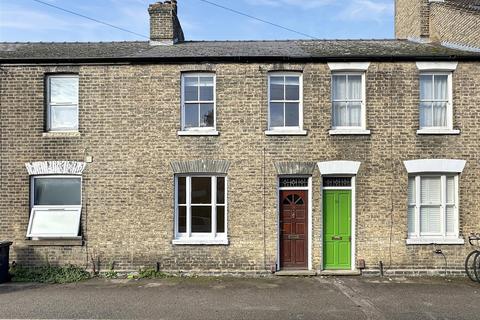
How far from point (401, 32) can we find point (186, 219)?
11.2 m

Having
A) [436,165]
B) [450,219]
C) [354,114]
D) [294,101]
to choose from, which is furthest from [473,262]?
[294,101]

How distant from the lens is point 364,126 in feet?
37.9

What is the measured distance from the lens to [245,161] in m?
11.4

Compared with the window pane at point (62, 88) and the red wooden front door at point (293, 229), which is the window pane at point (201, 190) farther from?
the window pane at point (62, 88)

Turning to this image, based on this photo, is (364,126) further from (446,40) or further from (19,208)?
(19,208)

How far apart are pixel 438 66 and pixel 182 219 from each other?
8.25 metres

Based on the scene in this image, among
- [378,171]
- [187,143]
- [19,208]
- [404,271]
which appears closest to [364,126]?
[378,171]

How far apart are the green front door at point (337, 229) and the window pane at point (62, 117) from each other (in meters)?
7.40

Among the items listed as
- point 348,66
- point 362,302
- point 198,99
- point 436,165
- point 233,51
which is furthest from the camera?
point 233,51

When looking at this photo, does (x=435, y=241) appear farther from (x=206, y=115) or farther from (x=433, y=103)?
(x=206, y=115)

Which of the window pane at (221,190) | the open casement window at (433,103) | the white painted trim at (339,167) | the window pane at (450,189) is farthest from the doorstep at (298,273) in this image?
the open casement window at (433,103)

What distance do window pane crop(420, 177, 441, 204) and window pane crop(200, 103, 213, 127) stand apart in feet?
20.2

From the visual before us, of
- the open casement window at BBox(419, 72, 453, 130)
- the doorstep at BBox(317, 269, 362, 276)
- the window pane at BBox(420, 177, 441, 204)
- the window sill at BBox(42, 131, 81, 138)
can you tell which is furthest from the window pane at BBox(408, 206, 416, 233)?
the window sill at BBox(42, 131, 81, 138)

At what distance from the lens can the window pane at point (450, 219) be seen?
11.5 meters
